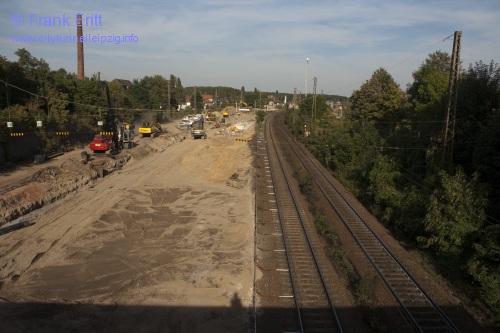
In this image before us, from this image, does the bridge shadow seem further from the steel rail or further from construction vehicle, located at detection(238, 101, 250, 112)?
construction vehicle, located at detection(238, 101, 250, 112)

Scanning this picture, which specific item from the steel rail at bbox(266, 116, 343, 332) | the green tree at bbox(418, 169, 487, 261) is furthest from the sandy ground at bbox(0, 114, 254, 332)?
the green tree at bbox(418, 169, 487, 261)

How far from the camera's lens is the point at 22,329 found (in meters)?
9.62

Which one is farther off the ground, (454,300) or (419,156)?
(419,156)

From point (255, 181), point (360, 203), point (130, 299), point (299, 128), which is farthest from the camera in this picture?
point (299, 128)

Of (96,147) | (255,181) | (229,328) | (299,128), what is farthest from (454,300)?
(299,128)

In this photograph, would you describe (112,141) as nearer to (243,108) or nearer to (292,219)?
(292,219)

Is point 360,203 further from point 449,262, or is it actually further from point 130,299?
point 130,299

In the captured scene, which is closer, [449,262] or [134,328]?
[134,328]

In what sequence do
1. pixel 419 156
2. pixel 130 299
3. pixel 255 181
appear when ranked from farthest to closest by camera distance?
pixel 255 181, pixel 419 156, pixel 130 299

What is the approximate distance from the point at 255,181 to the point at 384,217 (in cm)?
1071

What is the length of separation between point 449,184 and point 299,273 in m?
6.66

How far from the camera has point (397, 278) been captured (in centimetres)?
1276

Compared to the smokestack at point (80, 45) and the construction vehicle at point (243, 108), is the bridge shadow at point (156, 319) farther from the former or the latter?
the construction vehicle at point (243, 108)

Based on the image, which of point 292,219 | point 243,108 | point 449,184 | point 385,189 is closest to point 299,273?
point 292,219
